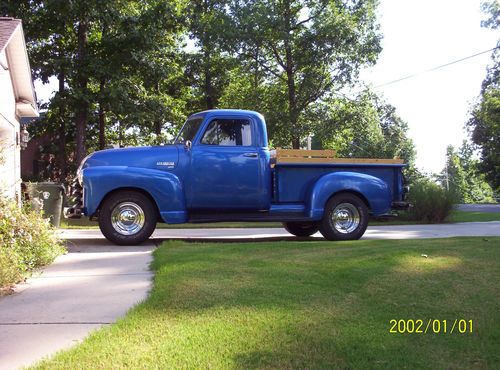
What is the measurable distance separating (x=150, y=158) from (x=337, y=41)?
1663cm

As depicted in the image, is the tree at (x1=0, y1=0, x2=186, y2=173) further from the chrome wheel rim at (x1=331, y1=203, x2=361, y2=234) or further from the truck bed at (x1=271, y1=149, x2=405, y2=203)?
the chrome wheel rim at (x1=331, y1=203, x2=361, y2=234)

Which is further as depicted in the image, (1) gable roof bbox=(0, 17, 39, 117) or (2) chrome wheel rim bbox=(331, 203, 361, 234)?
(1) gable roof bbox=(0, 17, 39, 117)

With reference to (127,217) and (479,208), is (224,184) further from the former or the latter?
(479,208)

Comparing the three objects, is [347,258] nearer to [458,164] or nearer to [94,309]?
[94,309]

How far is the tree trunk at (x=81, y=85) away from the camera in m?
19.7

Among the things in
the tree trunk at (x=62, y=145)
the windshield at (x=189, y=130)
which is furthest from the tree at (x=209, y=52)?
the windshield at (x=189, y=130)

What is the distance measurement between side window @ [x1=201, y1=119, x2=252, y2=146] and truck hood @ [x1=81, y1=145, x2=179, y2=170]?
674 millimetres

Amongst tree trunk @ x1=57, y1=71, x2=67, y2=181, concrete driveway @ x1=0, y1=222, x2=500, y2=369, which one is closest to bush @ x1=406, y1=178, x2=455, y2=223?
concrete driveway @ x1=0, y1=222, x2=500, y2=369

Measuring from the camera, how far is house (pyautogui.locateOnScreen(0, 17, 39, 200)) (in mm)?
Result: 11598

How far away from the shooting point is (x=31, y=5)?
19.0 meters

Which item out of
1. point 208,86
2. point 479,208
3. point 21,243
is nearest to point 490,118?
point 479,208

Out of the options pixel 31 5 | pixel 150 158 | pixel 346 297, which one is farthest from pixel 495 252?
pixel 31 5

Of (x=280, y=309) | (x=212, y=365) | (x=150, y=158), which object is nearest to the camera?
(x=212, y=365)

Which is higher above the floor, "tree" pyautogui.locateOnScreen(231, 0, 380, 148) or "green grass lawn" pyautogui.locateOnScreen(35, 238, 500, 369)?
"tree" pyautogui.locateOnScreen(231, 0, 380, 148)
